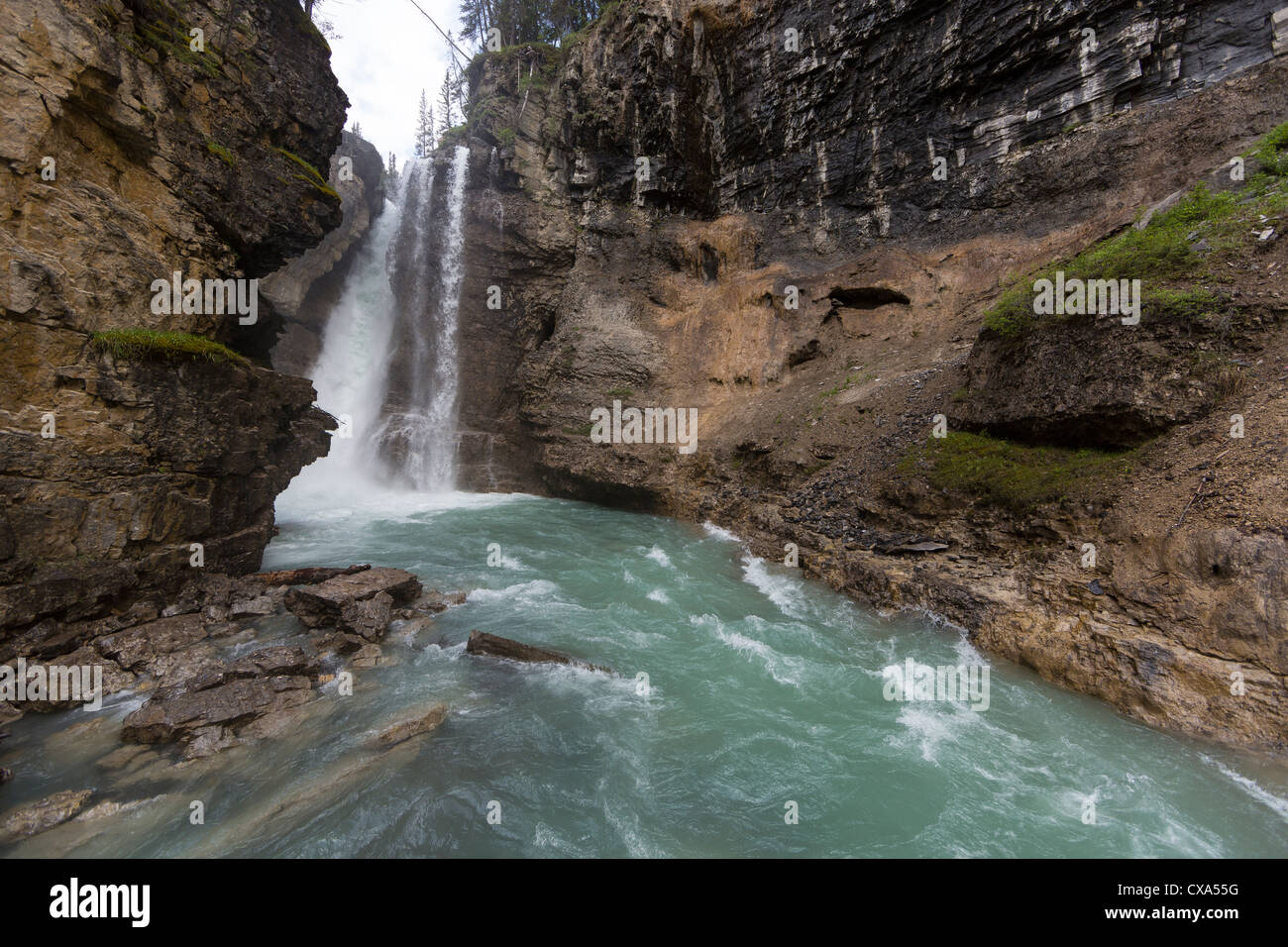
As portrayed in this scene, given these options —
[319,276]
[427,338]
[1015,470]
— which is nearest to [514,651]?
[1015,470]

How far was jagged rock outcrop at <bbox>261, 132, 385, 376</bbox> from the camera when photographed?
83.6 feet

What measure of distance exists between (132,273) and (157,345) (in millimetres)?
1145

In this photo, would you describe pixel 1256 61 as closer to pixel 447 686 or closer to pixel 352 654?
pixel 447 686

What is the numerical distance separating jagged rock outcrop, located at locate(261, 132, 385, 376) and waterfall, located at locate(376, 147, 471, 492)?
12.0 feet

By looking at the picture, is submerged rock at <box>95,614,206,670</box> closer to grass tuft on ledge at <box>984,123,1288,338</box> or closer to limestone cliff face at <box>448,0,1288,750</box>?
limestone cliff face at <box>448,0,1288,750</box>

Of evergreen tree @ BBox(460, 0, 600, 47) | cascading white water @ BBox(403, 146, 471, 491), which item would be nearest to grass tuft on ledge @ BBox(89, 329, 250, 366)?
cascading white water @ BBox(403, 146, 471, 491)

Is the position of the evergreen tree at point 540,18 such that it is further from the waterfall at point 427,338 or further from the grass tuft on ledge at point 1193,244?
the grass tuft on ledge at point 1193,244

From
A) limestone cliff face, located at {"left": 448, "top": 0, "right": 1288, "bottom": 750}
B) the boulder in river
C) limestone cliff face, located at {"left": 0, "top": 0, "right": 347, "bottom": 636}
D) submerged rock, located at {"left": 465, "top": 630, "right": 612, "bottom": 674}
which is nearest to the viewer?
limestone cliff face, located at {"left": 448, "top": 0, "right": 1288, "bottom": 750}

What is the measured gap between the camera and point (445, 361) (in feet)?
77.2

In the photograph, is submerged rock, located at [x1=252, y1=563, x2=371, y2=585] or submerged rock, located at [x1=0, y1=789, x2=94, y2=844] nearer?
submerged rock, located at [x1=0, y1=789, x2=94, y2=844]

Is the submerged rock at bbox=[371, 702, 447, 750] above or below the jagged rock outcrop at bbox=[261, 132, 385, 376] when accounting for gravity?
below

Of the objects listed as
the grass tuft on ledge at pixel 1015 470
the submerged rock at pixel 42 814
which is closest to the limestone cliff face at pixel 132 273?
the submerged rock at pixel 42 814
